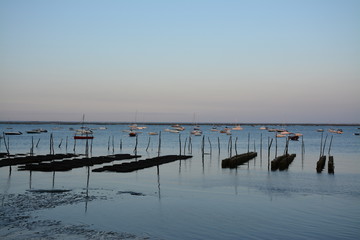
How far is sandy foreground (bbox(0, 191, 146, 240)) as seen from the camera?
13219mm

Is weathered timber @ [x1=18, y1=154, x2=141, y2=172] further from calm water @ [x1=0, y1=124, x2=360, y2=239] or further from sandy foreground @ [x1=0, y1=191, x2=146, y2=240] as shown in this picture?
sandy foreground @ [x1=0, y1=191, x2=146, y2=240]

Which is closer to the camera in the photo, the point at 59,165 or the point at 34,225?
the point at 34,225

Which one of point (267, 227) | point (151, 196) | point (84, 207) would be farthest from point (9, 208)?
point (267, 227)

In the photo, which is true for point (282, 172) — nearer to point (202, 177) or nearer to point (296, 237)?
point (202, 177)

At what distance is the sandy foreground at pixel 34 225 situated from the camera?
1322 cm

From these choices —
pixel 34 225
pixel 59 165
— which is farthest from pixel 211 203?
pixel 59 165

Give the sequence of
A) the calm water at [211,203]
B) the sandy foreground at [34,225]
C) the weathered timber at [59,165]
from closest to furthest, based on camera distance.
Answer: the sandy foreground at [34,225], the calm water at [211,203], the weathered timber at [59,165]

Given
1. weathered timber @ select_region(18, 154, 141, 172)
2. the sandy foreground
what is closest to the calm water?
the sandy foreground

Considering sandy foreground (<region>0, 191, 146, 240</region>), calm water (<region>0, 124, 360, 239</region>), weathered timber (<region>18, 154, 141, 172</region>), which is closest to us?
sandy foreground (<region>0, 191, 146, 240</region>)

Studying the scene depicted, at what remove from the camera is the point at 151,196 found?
Result: 69.8 feet

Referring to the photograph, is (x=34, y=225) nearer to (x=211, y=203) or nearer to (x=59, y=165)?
(x=211, y=203)

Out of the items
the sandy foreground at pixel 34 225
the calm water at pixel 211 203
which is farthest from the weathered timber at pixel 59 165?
the sandy foreground at pixel 34 225

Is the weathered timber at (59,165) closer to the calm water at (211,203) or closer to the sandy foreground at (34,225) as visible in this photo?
the calm water at (211,203)

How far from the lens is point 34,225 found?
14.3 meters
